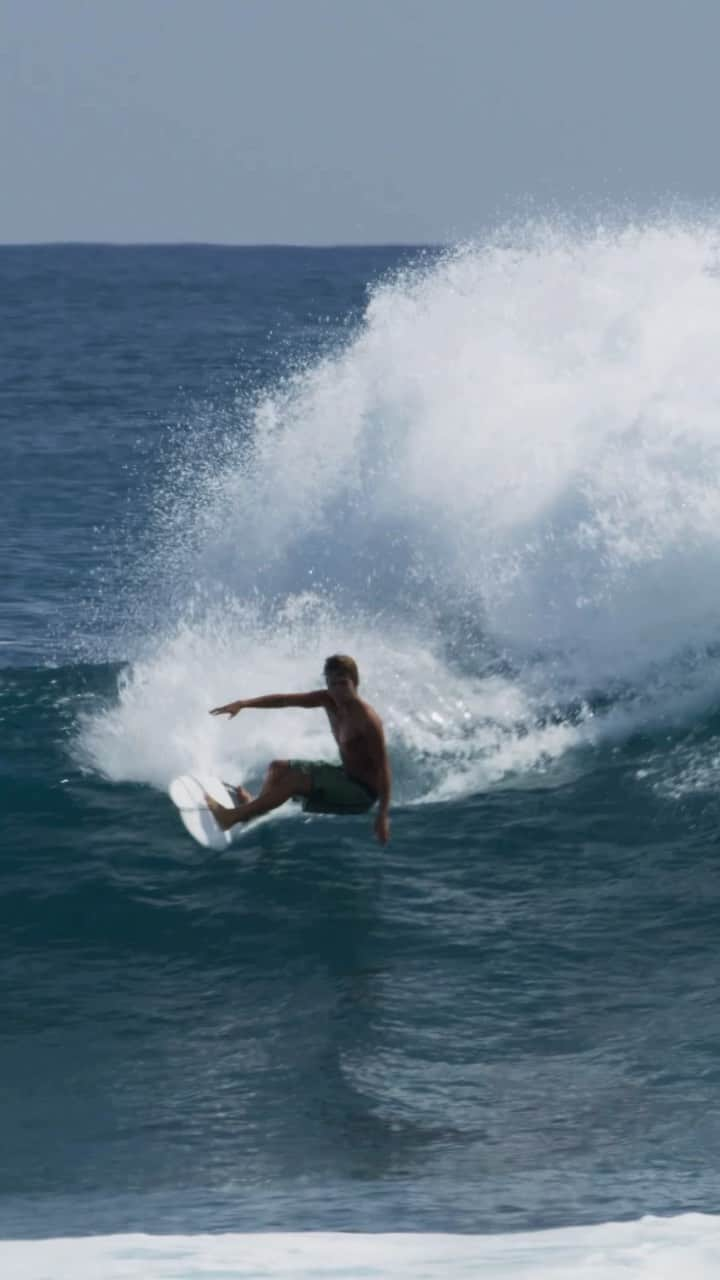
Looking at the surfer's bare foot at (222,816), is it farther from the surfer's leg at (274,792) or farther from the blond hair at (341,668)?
the blond hair at (341,668)

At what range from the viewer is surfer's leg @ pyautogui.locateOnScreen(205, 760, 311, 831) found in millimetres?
10648

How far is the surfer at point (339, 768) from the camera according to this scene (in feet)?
34.0

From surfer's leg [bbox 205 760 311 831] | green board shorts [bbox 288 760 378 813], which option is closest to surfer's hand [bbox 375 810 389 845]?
green board shorts [bbox 288 760 378 813]

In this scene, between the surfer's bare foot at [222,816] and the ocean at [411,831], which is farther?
the surfer's bare foot at [222,816]

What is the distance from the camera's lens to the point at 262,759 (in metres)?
12.5

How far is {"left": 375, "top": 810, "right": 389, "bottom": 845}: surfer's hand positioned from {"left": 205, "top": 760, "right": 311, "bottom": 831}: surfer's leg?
0.50 metres

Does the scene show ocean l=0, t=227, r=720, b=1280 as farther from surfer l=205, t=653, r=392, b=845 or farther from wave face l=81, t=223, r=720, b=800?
surfer l=205, t=653, r=392, b=845

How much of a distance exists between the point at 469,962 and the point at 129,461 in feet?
67.9

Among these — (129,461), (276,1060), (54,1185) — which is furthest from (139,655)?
(129,461)

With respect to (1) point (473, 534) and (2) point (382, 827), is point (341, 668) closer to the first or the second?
(2) point (382, 827)

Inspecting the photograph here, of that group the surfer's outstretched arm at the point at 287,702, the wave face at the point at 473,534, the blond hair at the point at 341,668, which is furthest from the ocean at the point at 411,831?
the blond hair at the point at 341,668

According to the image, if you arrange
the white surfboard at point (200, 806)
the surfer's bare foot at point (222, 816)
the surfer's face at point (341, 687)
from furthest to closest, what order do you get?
the white surfboard at point (200, 806) → the surfer's bare foot at point (222, 816) → the surfer's face at point (341, 687)

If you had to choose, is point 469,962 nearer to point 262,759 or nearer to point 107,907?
point 107,907

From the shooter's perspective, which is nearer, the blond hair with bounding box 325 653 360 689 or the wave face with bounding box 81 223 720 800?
the blond hair with bounding box 325 653 360 689
